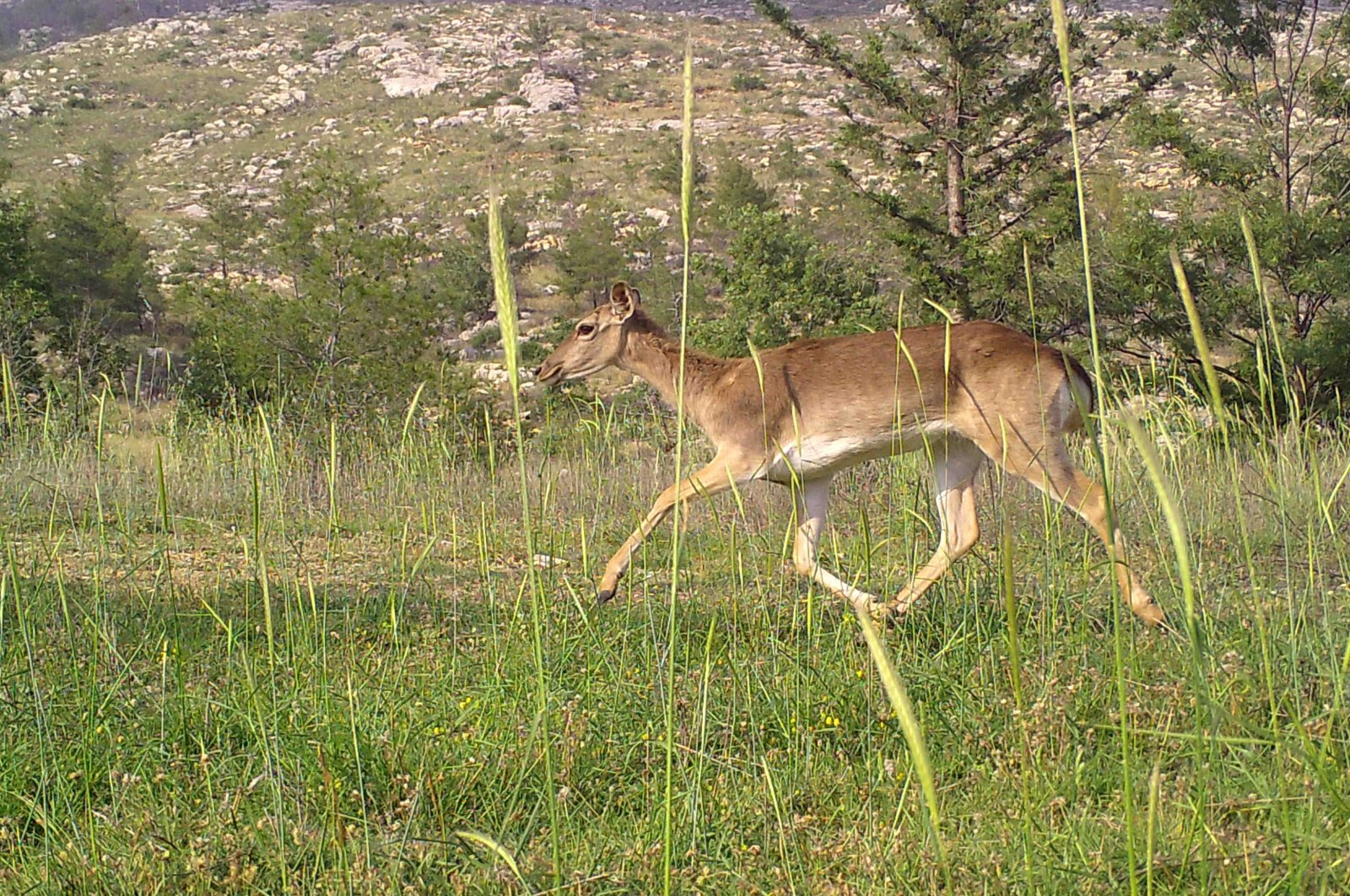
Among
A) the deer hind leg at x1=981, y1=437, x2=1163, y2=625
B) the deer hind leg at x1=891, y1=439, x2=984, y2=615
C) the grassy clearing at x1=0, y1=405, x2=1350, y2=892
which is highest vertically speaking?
the grassy clearing at x1=0, y1=405, x2=1350, y2=892

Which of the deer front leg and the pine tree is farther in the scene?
the pine tree

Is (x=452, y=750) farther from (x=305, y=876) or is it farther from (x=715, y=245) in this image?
(x=715, y=245)

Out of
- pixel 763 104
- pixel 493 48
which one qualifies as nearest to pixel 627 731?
pixel 763 104

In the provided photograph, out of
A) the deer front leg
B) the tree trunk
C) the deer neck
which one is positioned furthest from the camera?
the tree trunk

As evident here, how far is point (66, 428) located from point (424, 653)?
8.87 m

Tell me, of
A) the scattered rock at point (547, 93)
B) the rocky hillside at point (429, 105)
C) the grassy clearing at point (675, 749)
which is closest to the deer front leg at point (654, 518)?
the grassy clearing at point (675, 749)

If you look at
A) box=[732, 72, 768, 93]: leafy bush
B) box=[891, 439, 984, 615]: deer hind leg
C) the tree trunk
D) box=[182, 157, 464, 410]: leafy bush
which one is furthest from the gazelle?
box=[732, 72, 768, 93]: leafy bush

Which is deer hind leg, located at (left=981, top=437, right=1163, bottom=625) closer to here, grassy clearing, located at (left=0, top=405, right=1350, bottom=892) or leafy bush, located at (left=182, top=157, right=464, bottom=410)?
grassy clearing, located at (left=0, top=405, right=1350, bottom=892)

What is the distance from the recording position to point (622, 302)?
28.7 feet

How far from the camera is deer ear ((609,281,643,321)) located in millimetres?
8680

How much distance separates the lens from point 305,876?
264cm

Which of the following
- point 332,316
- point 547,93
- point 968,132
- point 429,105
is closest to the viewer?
point 968,132

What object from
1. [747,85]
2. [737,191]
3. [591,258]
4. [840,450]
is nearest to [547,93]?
[747,85]

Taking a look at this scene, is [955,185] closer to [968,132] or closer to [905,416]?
[968,132]
